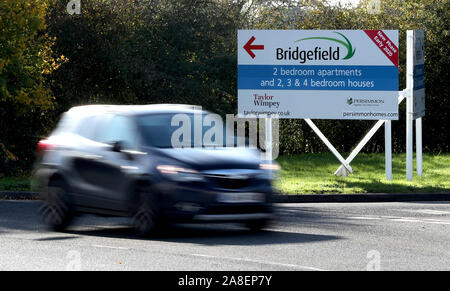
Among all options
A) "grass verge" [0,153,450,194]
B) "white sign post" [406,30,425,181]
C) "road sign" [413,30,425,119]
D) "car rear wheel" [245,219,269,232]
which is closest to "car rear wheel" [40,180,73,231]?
"car rear wheel" [245,219,269,232]

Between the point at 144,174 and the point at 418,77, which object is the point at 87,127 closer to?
the point at 144,174

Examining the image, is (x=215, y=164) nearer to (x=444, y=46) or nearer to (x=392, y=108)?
(x=392, y=108)

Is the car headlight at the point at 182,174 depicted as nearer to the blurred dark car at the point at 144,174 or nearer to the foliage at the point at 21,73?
the blurred dark car at the point at 144,174

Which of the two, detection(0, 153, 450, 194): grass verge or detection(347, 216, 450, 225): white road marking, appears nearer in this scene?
detection(347, 216, 450, 225): white road marking

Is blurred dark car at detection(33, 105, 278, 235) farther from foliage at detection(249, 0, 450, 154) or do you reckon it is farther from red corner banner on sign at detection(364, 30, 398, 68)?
foliage at detection(249, 0, 450, 154)

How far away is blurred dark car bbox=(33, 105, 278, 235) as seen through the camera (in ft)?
37.7

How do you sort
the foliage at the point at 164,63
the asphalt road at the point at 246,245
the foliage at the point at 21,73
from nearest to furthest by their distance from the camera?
1. the asphalt road at the point at 246,245
2. the foliage at the point at 21,73
3. the foliage at the point at 164,63

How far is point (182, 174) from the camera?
11492 millimetres

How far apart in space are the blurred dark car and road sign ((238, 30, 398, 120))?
843 centimetres

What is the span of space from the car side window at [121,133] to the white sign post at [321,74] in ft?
29.9

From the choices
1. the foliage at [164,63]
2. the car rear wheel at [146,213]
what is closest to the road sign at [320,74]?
the foliage at [164,63]

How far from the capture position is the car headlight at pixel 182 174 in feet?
37.6

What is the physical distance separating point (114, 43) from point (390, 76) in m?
11.0
